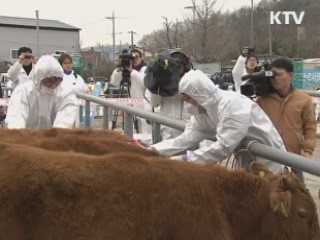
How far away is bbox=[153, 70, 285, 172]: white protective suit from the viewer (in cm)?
353

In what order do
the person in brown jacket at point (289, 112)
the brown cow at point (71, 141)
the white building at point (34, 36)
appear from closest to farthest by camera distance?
the brown cow at point (71, 141)
the person in brown jacket at point (289, 112)
the white building at point (34, 36)

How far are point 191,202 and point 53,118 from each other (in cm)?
318

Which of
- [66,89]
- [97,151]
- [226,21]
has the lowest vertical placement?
[97,151]

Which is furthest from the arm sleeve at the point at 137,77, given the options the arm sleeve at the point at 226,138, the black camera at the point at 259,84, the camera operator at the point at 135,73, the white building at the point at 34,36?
the white building at the point at 34,36

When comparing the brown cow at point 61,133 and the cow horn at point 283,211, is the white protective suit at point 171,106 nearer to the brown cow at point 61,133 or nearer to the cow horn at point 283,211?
the brown cow at point 61,133

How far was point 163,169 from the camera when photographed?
8.79ft

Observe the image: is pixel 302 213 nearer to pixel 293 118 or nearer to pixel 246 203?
pixel 246 203

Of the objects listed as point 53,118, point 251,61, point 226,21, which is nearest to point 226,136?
point 53,118

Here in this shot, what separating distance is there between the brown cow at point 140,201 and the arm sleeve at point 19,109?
8.01 feet

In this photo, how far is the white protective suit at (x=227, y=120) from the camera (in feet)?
11.6

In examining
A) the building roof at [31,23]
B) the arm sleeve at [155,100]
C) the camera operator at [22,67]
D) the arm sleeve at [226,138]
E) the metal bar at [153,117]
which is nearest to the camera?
the arm sleeve at [226,138]

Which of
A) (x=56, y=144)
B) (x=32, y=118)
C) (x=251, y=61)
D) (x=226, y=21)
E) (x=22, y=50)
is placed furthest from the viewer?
(x=226, y=21)

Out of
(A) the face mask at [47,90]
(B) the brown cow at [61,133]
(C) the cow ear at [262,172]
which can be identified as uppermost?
(A) the face mask at [47,90]

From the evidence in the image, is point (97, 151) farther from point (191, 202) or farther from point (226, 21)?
point (226, 21)
